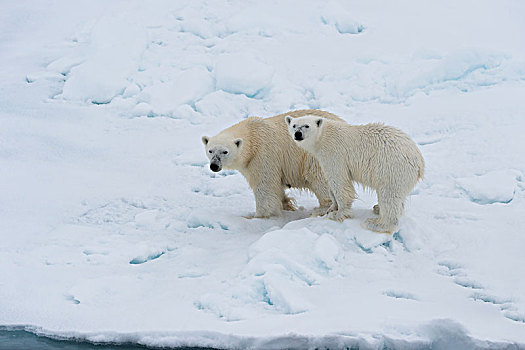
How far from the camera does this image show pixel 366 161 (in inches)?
192

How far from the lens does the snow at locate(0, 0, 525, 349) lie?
3893mm

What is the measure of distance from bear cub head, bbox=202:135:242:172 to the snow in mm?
542

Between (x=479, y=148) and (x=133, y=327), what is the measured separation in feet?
16.4

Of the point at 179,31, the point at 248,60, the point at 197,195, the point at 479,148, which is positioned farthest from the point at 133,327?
the point at 179,31

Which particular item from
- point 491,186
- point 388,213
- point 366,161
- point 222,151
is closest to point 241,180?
point 222,151

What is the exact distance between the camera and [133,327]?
3771mm

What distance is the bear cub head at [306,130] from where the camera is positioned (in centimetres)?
493

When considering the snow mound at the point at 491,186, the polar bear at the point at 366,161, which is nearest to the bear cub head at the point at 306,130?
the polar bear at the point at 366,161

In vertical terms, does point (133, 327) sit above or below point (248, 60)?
below

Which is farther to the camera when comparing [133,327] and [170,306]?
[170,306]

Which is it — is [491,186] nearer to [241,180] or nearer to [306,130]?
[306,130]

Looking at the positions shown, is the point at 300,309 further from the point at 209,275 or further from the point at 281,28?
the point at 281,28

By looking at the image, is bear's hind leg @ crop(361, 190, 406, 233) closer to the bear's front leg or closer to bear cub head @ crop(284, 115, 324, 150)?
the bear's front leg

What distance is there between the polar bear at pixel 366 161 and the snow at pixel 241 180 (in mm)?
243
